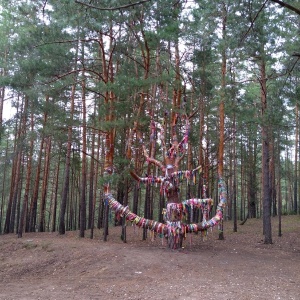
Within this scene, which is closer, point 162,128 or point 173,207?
point 173,207

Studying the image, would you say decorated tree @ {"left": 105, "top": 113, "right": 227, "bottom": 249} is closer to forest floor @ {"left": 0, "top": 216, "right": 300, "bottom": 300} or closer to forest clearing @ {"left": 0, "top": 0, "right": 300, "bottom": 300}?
forest clearing @ {"left": 0, "top": 0, "right": 300, "bottom": 300}

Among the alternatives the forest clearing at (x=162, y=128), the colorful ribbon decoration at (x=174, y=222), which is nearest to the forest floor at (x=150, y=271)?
the forest clearing at (x=162, y=128)

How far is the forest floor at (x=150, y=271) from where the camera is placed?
614cm

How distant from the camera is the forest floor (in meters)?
6.14

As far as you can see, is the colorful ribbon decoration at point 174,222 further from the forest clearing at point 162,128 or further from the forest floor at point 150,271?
the forest floor at point 150,271

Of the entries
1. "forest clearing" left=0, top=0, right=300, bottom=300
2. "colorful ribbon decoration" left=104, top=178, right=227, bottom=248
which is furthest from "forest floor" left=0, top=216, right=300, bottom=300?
"colorful ribbon decoration" left=104, top=178, right=227, bottom=248

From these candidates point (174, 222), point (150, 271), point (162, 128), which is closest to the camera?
point (150, 271)

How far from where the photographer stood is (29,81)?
38.5ft

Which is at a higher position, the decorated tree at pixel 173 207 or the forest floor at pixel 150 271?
the decorated tree at pixel 173 207

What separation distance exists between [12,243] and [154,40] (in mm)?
9708

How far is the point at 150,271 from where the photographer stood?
25.9 ft

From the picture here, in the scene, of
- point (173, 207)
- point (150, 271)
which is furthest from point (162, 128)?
point (150, 271)

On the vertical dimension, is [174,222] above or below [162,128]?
below

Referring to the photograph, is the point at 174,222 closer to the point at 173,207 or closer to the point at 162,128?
the point at 173,207
